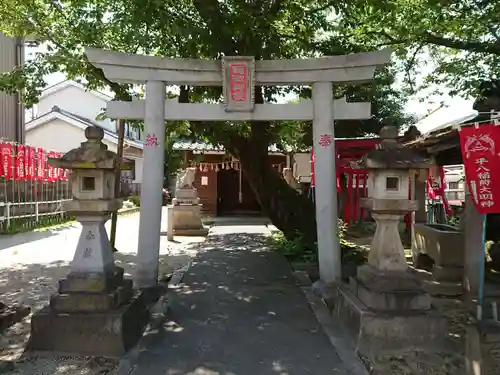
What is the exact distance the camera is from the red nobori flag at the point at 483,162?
5875 millimetres

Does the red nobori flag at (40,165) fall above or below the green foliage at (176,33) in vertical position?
below

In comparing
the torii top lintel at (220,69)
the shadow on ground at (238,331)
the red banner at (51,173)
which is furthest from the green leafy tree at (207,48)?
the red banner at (51,173)

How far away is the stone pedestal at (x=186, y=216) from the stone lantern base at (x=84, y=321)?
439 inches

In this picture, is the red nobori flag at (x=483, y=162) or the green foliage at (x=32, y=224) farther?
the green foliage at (x=32, y=224)

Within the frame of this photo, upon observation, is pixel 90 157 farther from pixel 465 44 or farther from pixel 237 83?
pixel 465 44

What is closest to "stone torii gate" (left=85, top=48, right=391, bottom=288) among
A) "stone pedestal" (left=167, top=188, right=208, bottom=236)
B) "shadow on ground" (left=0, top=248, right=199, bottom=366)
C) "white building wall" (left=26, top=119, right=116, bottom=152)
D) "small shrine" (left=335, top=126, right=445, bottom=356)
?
"small shrine" (left=335, top=126, right=445, bottom=356)

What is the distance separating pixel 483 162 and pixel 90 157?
5.09 meters

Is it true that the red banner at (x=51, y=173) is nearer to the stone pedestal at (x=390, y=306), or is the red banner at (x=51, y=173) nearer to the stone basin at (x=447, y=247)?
the stone basin at (x=447, y=247)

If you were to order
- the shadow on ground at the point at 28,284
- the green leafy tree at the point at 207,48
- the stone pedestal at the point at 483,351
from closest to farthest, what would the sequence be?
1. the stone pedestal at the point at 483,351
2. the shadow on ground at the point at 28,284
3. the green leafy tree at the point at 207,48

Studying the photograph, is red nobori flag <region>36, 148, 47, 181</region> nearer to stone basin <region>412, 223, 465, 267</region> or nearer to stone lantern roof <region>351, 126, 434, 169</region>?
stone basin <region>412, 223, 465, 267</region>

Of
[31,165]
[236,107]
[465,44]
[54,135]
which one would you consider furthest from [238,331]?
[54,135]

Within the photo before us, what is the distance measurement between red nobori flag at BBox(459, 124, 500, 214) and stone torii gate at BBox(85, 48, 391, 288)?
7.01 ft

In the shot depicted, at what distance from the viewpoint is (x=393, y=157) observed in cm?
564

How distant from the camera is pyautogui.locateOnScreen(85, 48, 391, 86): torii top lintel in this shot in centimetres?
754
